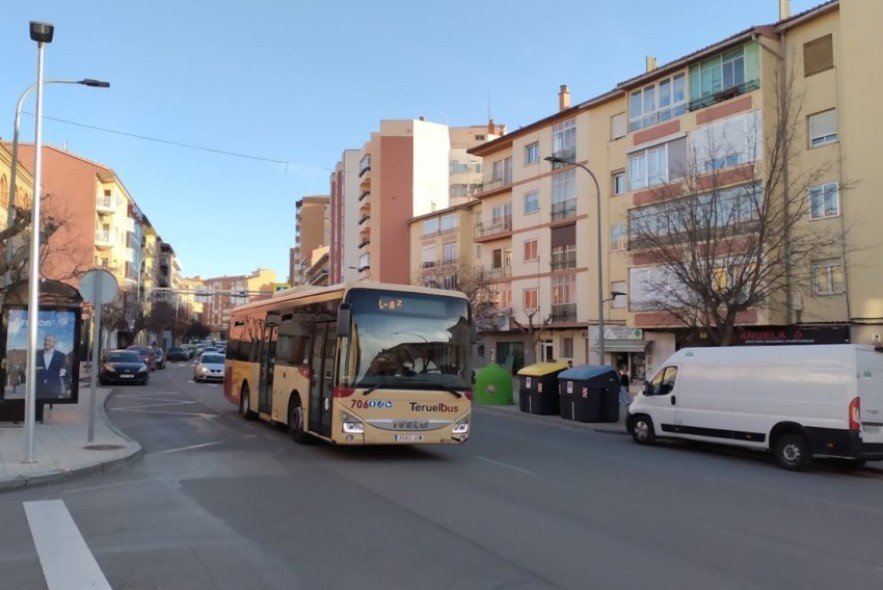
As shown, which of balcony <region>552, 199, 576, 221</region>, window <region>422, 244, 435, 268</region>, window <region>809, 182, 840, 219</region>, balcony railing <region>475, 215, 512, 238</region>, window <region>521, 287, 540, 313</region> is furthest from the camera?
window <region>422, 244, 435, 268</region>

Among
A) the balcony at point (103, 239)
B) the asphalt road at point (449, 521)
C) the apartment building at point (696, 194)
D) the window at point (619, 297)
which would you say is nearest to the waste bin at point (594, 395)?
the apartment building at point (696, 194)

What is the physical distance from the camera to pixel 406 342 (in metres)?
12.0

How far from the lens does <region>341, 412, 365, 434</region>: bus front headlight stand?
11.5 metres

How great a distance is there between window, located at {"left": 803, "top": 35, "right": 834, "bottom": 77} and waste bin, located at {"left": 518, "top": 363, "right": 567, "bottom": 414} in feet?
56.0

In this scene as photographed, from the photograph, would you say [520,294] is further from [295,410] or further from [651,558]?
[651,558]

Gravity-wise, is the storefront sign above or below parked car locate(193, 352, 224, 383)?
above

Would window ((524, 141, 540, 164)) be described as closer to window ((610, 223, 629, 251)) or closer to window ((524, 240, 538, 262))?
window ((524, 240, 538, 262))

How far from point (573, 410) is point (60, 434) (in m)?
13.1

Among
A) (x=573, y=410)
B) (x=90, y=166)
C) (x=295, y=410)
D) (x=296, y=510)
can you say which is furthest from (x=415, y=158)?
(x=296, y=510)

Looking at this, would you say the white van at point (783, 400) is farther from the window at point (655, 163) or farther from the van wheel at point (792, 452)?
the window at point (655, 163)

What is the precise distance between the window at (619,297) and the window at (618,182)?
4.87 m

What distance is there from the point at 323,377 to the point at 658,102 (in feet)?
95.1

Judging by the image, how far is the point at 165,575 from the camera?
5.70m

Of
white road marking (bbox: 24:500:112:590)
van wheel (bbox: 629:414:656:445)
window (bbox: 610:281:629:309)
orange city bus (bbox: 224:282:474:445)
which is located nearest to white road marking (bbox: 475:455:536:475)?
orange city bus (bbox: 224:282:474:445)
